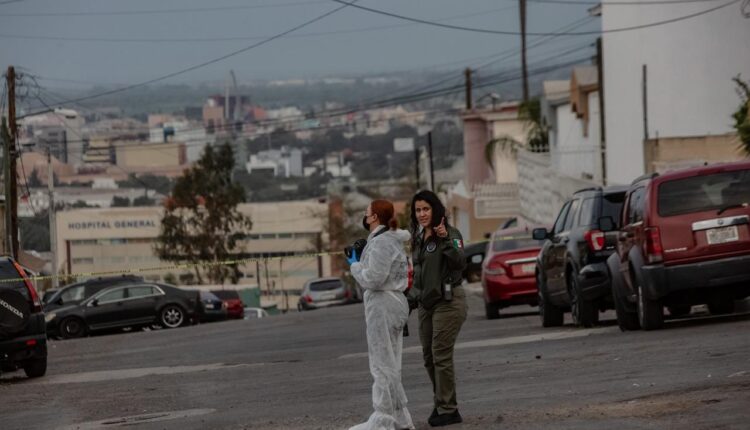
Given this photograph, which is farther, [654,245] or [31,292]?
[31,292]

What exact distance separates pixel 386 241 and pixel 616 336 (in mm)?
8380

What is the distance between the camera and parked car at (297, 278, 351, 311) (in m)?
55.6

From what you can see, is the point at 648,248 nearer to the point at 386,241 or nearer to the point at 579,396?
the point at 579,396

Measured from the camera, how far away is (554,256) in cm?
2348

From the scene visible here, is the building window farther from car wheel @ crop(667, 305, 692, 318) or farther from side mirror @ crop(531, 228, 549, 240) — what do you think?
side mirror @ crop(531, 228, 549, 240)

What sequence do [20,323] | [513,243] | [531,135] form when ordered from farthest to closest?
[531,135]
[513,243]
[20,323]

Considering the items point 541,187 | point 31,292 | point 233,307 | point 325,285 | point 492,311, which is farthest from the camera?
point 541,187

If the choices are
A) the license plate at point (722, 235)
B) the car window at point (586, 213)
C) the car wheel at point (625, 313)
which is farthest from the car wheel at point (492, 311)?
the license plate at point (722, 235)

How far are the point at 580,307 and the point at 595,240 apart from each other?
3.62 feet

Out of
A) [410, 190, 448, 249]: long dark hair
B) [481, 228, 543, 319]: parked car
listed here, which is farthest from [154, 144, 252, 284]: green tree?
[410, 190, 448, 249]: long dark hair

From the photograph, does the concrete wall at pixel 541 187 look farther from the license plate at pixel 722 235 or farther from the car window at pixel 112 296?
the license plate at pixel 722 235

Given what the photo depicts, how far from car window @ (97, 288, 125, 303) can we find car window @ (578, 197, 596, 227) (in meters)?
20.8

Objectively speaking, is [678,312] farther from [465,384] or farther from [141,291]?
[141,291]

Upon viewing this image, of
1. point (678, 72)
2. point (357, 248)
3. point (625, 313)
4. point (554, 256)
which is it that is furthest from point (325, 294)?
point (357, 248)
